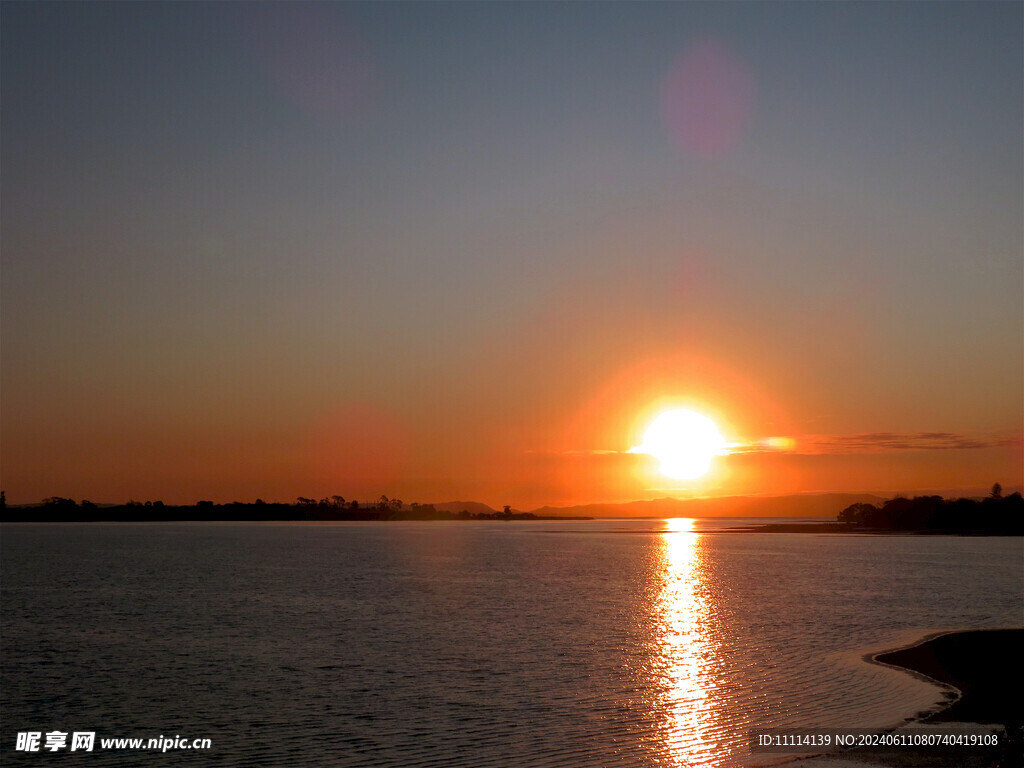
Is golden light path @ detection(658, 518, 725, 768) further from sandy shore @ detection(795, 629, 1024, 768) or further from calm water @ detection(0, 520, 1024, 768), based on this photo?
sandy shore @ detection(795, 629, 1024, 768)

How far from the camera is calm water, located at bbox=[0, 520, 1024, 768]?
29859 millimetres

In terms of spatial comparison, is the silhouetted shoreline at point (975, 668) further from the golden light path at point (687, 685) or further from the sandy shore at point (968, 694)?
the golden light path at point (687, 685)

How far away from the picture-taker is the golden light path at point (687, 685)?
28.0 meters

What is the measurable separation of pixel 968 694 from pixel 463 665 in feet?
73.9

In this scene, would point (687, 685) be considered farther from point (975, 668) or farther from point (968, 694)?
point (975, 668)

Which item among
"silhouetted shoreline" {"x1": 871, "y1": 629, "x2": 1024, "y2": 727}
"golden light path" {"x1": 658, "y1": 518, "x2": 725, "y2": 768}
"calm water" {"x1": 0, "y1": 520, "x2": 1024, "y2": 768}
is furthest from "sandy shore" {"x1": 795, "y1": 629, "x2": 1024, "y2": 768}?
"golden light path" {"x1": 658, "y1": 518, "x2": 725, "y2": 768}

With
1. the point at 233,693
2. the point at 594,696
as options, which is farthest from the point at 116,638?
the point at 594,696

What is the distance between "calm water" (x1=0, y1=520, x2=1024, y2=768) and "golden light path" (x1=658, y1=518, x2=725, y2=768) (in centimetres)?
16

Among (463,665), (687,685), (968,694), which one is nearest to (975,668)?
(968,694)

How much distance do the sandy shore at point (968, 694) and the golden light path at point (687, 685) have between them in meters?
3.63

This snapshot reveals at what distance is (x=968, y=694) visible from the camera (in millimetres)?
35094

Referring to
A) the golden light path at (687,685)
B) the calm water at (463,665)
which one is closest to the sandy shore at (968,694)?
the calm water at (463,665)

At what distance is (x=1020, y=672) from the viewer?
40281 mm

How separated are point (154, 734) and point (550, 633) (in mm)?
29084
